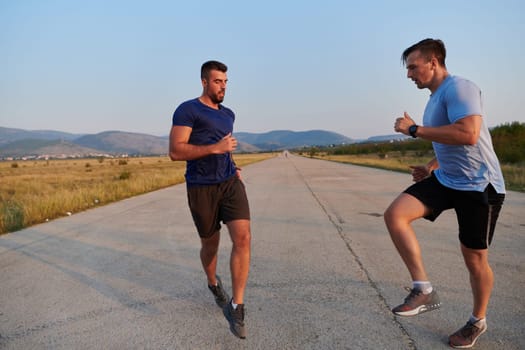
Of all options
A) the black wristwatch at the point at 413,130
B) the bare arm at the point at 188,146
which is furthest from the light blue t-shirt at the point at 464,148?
the bare arm at the point at 188,146

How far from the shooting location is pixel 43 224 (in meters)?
8.56

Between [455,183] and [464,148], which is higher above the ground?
[464,148]

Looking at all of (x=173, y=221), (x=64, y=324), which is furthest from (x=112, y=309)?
(x=173, y=221)

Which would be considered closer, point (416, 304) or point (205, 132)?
point (416, 304)

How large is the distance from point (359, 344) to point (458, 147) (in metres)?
1.52

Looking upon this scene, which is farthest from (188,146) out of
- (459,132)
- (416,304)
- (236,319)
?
(416,304)

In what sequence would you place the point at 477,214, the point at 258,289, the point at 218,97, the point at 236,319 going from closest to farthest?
the point at 477,214 → the point at 236,319 → the point at 218,97 → the point at 258,289

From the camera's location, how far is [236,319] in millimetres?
3051

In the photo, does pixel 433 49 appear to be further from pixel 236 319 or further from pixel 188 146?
pixel 236 319

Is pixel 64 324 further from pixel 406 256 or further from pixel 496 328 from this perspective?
pixel 496 328

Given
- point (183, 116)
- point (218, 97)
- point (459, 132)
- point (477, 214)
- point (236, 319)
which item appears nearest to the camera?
point (459, 132)

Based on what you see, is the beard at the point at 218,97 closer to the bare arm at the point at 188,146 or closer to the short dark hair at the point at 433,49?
Result: the bare arm at the point at 188,146

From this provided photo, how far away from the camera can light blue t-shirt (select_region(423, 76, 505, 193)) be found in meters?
2.61

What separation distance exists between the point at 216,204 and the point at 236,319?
92 centimetres
